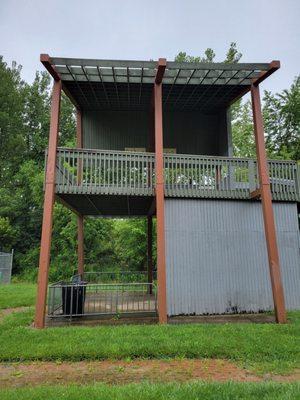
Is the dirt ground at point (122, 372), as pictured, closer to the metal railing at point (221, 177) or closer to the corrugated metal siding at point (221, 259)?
the corrugated metal siding at point (221, 259)

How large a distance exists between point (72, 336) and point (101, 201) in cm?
525

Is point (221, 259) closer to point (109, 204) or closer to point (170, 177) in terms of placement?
point (170, 177)

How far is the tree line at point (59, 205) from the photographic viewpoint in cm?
2292

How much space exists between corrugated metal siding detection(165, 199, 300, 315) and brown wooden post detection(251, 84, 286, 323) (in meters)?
1.12

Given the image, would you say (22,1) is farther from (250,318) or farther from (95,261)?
(95,261)

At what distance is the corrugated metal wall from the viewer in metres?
12.9

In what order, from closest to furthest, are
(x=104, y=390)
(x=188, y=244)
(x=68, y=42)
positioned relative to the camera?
(x=104, y=390)
(x=188, y=244)
(x=68, y=42)

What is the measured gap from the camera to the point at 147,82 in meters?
10.3

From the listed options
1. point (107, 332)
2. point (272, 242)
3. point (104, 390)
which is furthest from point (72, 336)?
point (272, 242)

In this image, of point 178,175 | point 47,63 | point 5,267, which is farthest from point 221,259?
point 5,267

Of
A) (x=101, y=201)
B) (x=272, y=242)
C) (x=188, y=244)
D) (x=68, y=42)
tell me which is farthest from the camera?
(x=68, y=42)

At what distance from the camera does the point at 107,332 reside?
7.14 metres

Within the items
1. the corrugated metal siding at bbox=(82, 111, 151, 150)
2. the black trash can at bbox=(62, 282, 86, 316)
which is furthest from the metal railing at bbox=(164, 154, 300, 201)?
the black trash can at bbox=(62, 282, 86, 316)

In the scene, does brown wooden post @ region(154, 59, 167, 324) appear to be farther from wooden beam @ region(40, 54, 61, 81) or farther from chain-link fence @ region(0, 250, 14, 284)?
chain-link fence @ region(0, 250, 14, 284)
